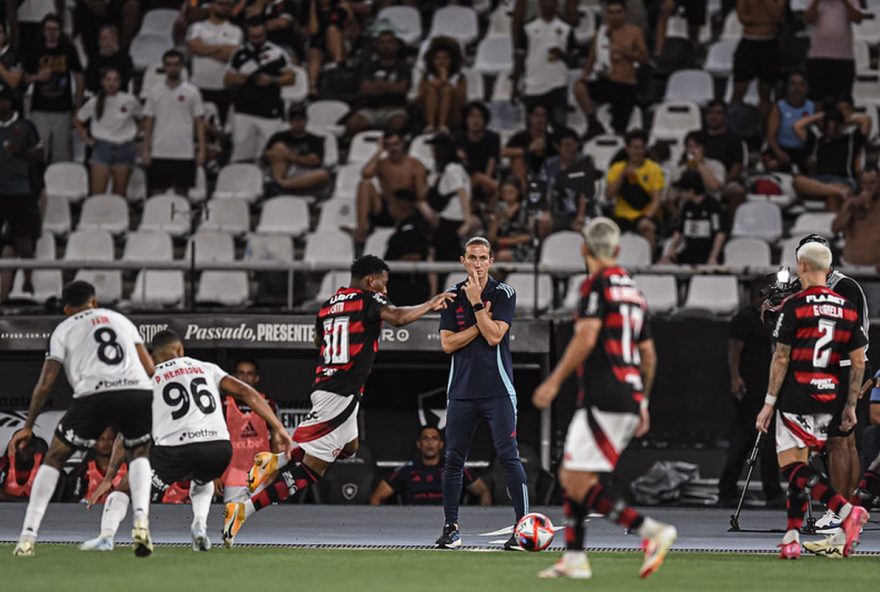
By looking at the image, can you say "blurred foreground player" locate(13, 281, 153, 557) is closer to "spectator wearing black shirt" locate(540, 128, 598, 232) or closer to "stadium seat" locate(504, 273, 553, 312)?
"stadium seat" locate(504, 273, 553, 312)

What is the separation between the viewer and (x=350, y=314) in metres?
11.3

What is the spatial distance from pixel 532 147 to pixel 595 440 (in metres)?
10.6

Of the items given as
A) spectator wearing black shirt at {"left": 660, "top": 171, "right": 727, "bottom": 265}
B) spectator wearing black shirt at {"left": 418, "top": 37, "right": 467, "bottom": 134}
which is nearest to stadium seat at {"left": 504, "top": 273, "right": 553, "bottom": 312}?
spectator wearing black shirt at {"left": 660, "top": 171, "right": 727, "bottom": 265}

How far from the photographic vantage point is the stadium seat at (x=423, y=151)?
62.8 feet

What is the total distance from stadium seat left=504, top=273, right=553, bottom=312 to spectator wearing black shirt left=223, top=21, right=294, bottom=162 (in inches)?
165

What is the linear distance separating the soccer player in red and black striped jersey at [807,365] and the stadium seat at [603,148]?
27.2 ft

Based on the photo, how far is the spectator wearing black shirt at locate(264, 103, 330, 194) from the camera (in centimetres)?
1914

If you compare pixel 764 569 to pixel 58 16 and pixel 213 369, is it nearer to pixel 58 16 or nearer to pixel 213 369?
pixel 213 369

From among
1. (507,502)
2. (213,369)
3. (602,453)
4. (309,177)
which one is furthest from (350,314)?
(309,177)

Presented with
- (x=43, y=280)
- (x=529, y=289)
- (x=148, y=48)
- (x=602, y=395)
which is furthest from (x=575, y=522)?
(x=148, y=48)

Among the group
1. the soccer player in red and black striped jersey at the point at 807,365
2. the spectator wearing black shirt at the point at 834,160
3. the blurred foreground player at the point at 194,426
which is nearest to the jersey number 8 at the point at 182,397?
the blurred foreground player at the point at 194,426

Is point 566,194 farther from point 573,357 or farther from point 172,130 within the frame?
point 573,357

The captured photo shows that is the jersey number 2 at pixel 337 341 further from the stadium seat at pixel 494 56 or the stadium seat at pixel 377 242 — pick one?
the stadium seat at pixel 494 56

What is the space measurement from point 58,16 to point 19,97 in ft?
8.82
